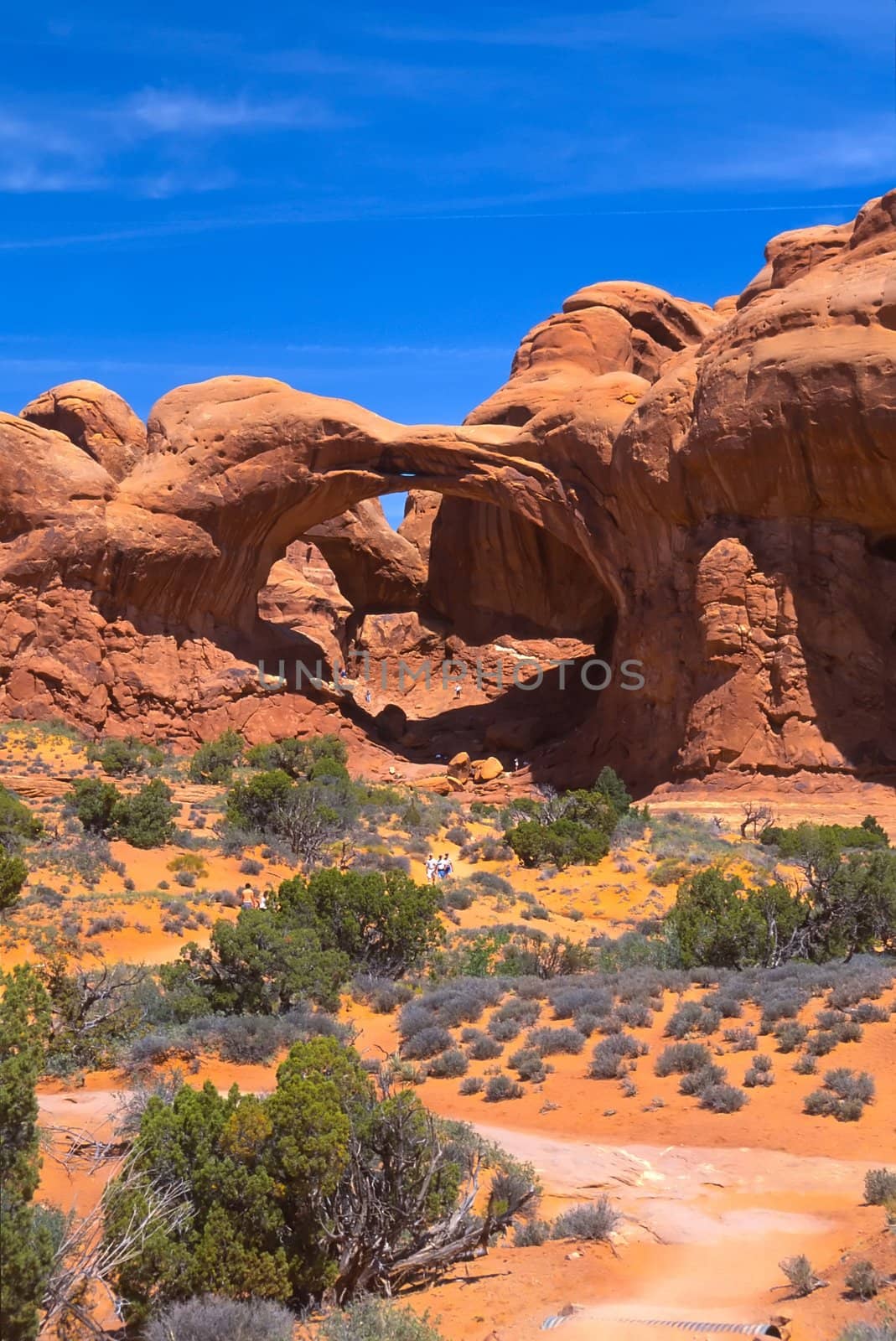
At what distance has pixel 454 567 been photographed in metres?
39.2

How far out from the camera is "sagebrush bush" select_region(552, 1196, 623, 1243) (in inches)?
243

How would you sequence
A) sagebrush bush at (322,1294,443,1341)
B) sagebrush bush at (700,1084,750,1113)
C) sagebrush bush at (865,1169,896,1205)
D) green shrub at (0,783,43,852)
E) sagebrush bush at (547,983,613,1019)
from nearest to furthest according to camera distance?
1. sagebrush bush at (322,1294,443,1341)
2. sagebrush bush at (865,1169,896,1205)
3. sagebrush bush at (700,1084,750,1113)
4. sagebrush bush at (547,983,613,1019)
5. green shrub at (0,783,43,852)

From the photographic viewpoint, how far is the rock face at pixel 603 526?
2425cm

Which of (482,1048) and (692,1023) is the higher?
(692,1023)

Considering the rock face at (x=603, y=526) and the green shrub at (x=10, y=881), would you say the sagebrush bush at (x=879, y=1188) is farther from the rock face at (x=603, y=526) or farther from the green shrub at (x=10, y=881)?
the rock face at (x=603, y=526)

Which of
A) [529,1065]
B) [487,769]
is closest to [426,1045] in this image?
[529,1065]

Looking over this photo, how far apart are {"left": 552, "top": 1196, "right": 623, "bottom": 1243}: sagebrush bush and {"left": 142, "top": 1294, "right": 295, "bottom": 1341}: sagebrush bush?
5.35 ft

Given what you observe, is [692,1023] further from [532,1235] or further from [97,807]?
[97,807]

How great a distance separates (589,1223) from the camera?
618 cm

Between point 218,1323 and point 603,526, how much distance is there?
83.9ft

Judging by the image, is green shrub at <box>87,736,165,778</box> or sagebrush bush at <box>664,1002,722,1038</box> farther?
green shrub at <box>87,736,165,778</box>

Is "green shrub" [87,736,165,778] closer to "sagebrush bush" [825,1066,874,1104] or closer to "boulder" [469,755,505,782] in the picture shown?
"boulder" [469,755,505,782]

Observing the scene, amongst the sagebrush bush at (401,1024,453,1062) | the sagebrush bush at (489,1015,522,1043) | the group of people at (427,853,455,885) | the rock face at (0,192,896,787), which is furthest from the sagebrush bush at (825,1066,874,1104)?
the rock face at (0,192,896,787)

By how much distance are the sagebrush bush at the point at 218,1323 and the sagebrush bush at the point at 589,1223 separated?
1630 millimetres
